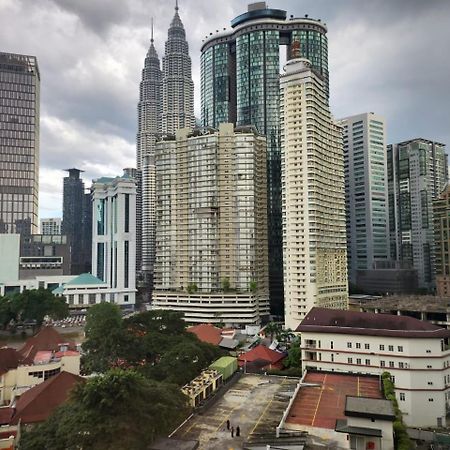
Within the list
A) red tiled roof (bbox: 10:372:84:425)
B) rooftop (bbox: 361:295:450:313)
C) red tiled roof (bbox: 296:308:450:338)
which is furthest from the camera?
rooftop (bbox: 361:295:450:313)

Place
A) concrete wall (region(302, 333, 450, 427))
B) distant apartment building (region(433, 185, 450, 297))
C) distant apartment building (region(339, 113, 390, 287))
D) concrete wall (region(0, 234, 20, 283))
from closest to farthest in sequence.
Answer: concrete wall (region(302, 333, 450, 427)), distant apartment building (region(433, 185, 450, 297)), concrete wall (region(0, 234, 20, 283)), distant apartment building (region(339, 113, 390, 287))

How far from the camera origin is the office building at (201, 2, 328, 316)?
143175 mm

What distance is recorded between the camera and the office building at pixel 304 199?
96375 mm

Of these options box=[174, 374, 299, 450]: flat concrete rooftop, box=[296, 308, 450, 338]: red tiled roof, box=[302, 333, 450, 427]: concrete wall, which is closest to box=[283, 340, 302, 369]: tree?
box=[296, 308, 450, 338]: red tiled roof

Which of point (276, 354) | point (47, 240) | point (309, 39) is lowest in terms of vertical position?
point (276, 354)

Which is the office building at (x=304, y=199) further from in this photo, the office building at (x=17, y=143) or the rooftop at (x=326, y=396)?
the office building at (x=17, y=143)

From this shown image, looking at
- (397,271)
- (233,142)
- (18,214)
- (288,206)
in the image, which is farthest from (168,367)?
(18,214)

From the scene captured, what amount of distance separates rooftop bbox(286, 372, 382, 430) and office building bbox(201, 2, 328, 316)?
9233 centimetres

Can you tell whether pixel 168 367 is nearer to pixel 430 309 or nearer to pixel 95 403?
pixel 95 403

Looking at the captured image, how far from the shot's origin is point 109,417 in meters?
28.5

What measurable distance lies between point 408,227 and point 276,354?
127822 millimetres

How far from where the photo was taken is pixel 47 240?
158 metres

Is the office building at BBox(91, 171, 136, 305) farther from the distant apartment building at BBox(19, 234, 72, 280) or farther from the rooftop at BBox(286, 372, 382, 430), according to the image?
the rooftop at BBox(286, 372, 382, 430)

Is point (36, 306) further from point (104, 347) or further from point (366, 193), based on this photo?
point (366, 193)
